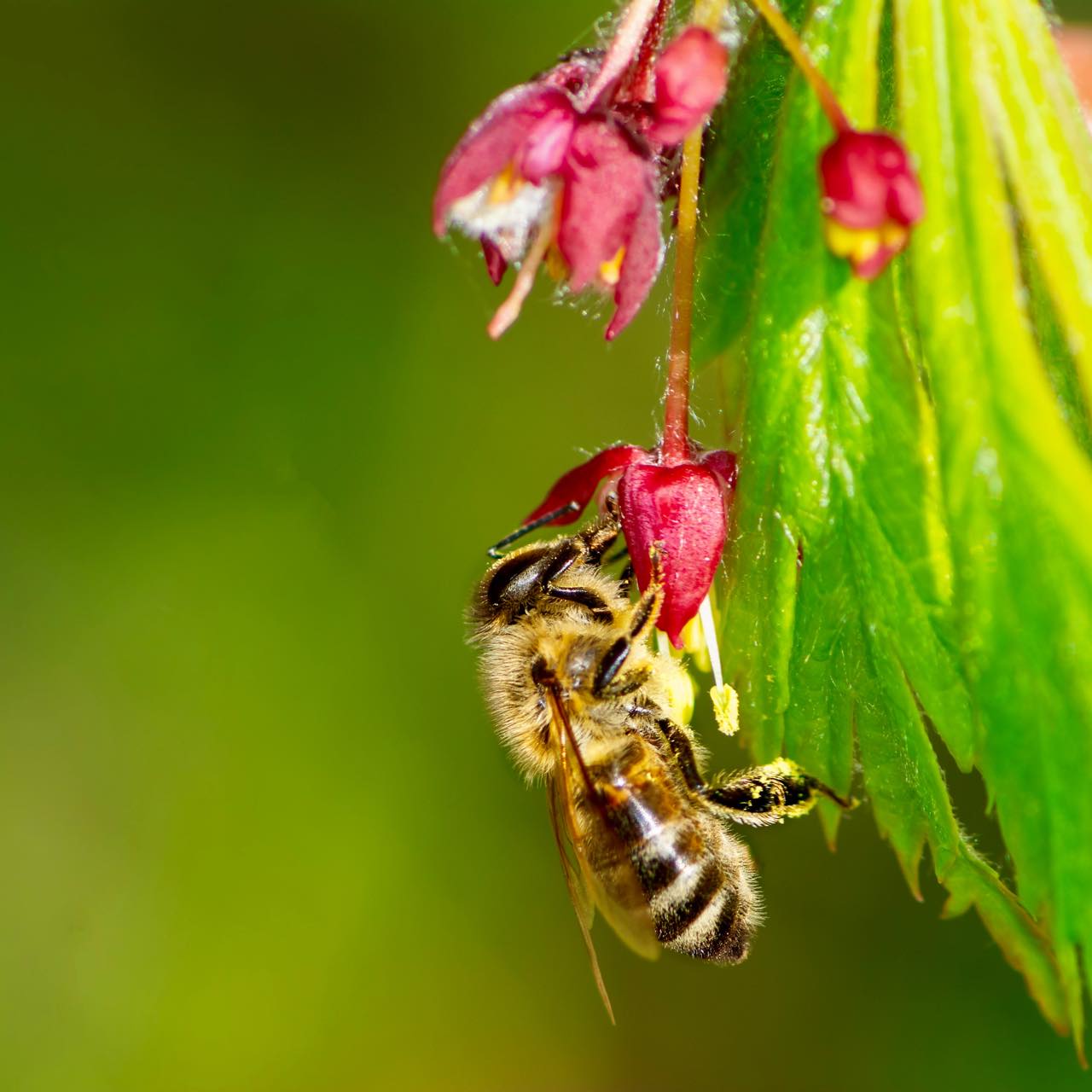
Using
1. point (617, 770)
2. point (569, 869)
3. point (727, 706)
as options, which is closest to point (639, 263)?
point (727, 706)

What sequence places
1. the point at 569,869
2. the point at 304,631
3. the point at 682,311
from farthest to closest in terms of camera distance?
the point at 304,631 → the point at 569,869 → the point at 682,311

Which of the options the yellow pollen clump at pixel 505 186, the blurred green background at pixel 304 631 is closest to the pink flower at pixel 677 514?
the yellow pollen clump at pixel 505 186

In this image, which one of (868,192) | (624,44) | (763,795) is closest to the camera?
(868,192)

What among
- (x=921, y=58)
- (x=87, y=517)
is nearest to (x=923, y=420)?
(x=921, y=58)

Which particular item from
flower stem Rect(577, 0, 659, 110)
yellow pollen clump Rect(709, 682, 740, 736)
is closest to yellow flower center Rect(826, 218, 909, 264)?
flower stem Rect(577, 0, 659, 110)

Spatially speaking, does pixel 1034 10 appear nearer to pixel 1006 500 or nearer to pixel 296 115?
pixel 1006 500

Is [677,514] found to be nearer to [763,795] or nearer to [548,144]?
[548,144]

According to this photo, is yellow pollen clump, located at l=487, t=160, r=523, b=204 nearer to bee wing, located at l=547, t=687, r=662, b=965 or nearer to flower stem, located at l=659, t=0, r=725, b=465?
flower stem, located at l=659, t=0, r=725, b=465

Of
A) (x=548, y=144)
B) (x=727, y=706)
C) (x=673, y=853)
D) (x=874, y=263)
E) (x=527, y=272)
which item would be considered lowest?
(x=673, y=853)
